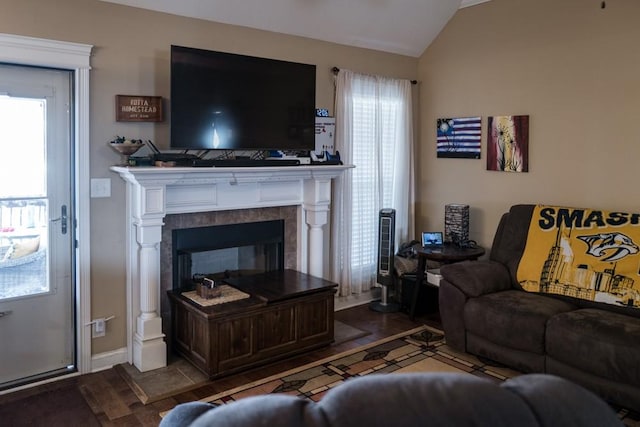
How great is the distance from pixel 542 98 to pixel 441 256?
4.86ft

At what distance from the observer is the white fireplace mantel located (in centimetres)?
340

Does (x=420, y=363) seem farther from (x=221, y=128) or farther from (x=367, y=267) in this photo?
(x=221, y=128)

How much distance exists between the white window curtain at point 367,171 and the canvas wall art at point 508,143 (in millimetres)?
782

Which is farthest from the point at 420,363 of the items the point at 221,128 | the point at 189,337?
the point at 221,128

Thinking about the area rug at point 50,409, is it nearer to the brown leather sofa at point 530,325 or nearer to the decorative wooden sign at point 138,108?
the decorative wooden sign at point 138,108

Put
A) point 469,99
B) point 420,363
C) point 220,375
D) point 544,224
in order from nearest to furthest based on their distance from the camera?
point 220,375, point 420,363, point 544,224, point 469,99

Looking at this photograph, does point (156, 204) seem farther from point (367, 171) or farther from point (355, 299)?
point (355, 299)

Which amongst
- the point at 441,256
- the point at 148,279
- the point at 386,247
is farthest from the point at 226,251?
the point at 441,256

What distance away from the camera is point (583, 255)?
3711 millimetres

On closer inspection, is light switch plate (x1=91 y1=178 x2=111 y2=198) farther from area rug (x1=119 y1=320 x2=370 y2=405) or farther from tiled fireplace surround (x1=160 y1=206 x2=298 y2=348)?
area rug (x1=119 y1=320 x2=370 y2=405)

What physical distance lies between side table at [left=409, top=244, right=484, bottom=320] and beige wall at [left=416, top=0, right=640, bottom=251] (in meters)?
0.40

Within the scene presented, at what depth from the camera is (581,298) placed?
362 centimetres

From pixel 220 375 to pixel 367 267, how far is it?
6.49ft

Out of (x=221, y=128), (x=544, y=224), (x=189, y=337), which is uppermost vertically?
(x=221, y=128)
